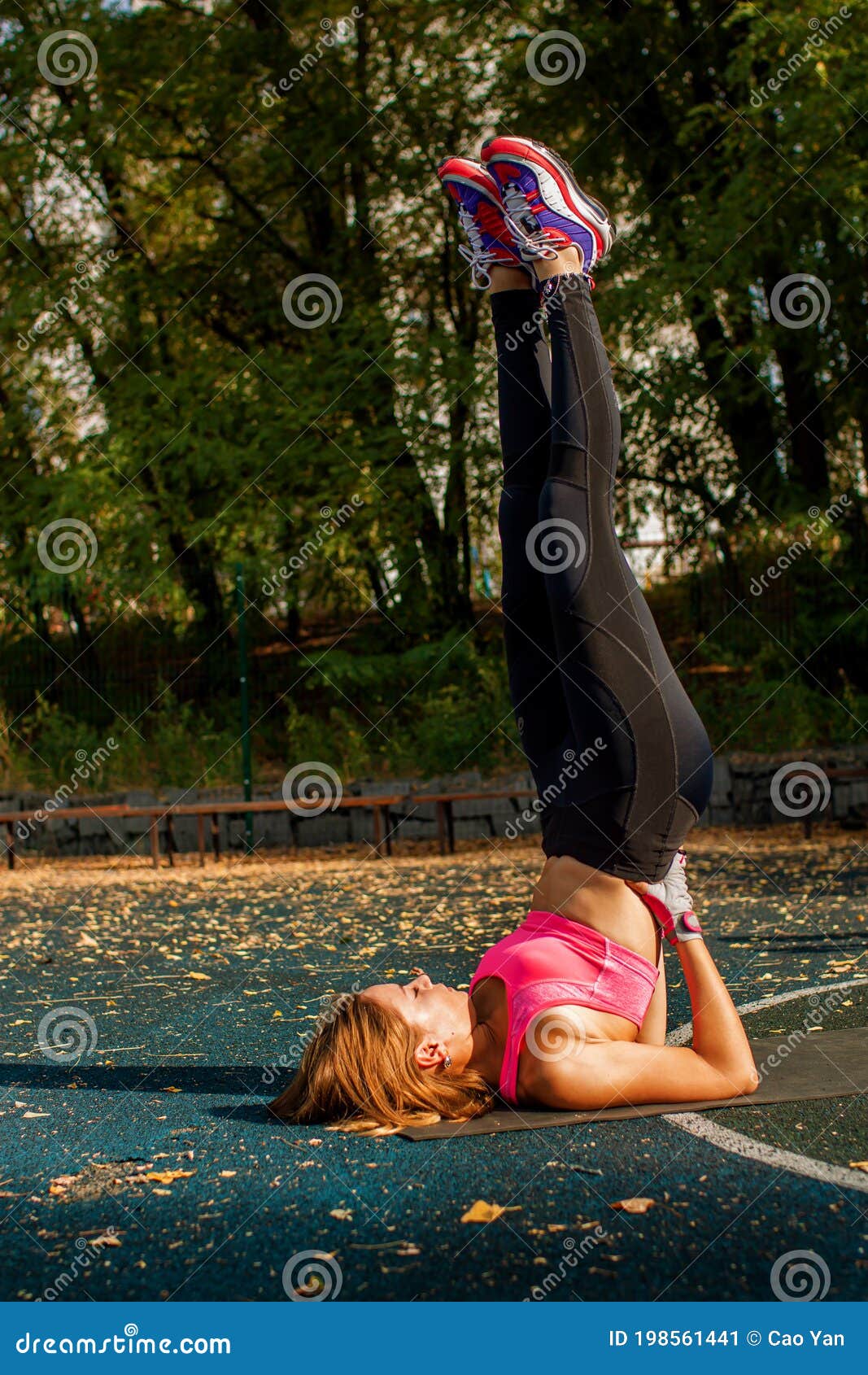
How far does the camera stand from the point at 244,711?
12.2 meters

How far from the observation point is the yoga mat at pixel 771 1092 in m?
3.70

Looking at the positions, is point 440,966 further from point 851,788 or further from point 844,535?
point 844,535

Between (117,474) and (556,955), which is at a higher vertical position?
(117,474)

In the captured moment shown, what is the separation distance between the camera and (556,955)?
360 centimetres

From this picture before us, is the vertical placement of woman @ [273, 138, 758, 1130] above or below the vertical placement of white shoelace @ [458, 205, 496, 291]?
below

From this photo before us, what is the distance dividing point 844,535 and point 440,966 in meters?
8.05

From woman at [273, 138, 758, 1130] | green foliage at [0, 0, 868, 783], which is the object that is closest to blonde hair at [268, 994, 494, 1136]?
woman at [273, 138, 758, 1130]

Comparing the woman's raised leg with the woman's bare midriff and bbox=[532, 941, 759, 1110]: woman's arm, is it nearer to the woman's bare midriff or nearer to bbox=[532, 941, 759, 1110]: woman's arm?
the woman's bare midriff

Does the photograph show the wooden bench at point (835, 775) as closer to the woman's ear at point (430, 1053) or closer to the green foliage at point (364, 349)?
the green foliage at point (364, 349)

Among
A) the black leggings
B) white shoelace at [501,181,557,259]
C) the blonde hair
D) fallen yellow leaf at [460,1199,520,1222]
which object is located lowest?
fallen yellow leaf at [460,1199,520,1222]

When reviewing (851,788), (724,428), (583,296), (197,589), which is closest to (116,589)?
(197,589)

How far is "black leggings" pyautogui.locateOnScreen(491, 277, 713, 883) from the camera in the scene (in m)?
3.64

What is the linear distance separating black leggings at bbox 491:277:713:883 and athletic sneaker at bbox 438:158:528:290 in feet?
1.10

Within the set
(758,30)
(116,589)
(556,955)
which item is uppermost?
(758,30)
